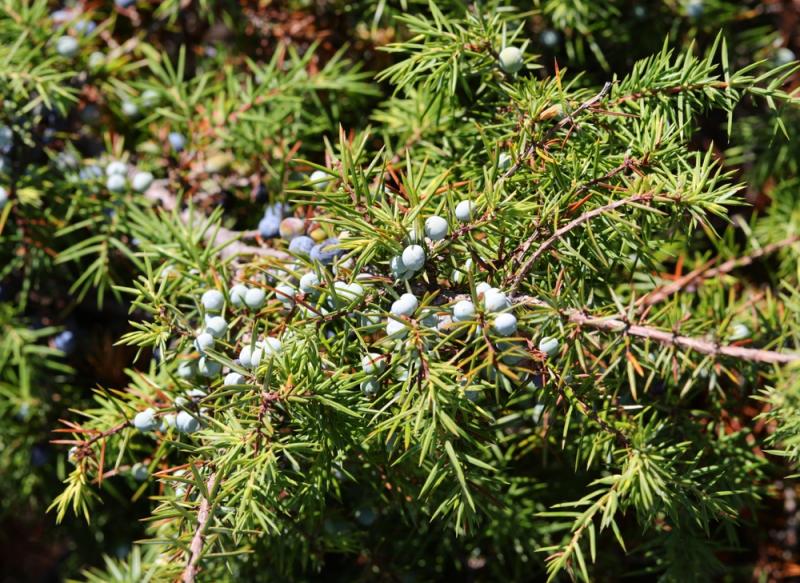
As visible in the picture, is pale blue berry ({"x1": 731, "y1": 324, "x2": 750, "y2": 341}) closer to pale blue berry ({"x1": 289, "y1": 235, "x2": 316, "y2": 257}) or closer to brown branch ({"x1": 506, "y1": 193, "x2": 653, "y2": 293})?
brown branch ({"x1": 506, "y1": 193, "x2": 653, "y2": 293})

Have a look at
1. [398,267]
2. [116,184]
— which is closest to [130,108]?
[116,184]

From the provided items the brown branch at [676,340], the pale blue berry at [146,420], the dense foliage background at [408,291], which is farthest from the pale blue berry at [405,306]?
the pale blue berry at [146,420]

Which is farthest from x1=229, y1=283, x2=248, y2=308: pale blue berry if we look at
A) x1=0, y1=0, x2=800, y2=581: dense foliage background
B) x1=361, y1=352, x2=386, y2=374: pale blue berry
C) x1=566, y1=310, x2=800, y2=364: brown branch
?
x1=566, y1=310, x2=800, y2=364: brown branch

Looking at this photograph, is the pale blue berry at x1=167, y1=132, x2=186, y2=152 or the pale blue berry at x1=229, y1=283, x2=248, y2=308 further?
the pale blue berry at x1=167, y1=132, x2=186, y2=152

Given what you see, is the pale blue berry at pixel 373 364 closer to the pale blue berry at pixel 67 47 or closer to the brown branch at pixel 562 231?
the brown branch at pixel 562 231

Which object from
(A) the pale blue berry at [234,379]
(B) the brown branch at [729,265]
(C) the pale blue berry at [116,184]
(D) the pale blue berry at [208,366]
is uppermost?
(C) the pale blue berry at [116,184]

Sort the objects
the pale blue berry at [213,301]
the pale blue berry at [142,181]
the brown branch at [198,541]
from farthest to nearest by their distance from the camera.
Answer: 1. the pale blue berry at [142,181]
2. the pale blue berry at [213,301]
3. the brown branch at [198,541]
